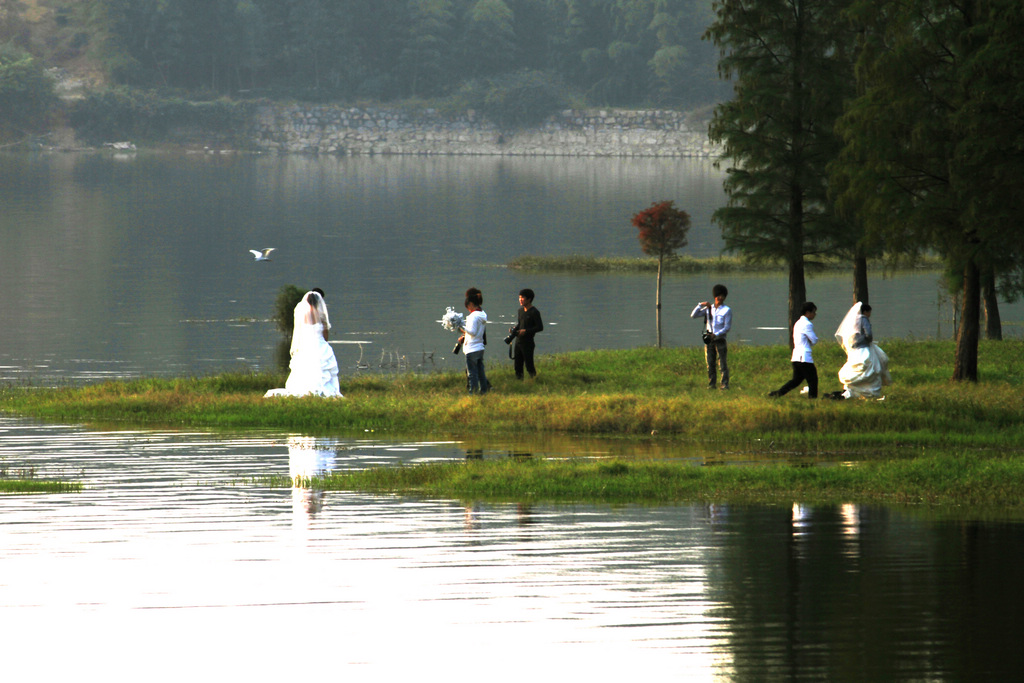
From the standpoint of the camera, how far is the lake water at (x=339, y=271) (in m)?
45.6

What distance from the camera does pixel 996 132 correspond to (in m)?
24.0

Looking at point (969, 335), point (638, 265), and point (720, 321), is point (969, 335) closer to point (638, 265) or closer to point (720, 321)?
point (720, 321)

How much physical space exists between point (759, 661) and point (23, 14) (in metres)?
205

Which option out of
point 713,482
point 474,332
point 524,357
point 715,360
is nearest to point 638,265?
point 524,357

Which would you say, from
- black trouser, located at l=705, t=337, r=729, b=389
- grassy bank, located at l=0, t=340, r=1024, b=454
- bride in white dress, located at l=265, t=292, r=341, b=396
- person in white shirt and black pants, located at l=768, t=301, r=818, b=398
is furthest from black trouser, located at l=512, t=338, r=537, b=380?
person in white shirt and black pants, located at l=768, t=301, r=818, b=398

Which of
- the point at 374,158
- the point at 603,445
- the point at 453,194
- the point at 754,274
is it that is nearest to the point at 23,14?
the point at 374,158

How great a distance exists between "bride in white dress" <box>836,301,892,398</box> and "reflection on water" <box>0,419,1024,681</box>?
864 centimetres

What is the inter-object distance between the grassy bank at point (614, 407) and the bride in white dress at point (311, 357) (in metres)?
0.60

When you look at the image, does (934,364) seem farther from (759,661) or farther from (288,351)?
(759,661)

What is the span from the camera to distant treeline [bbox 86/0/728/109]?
7219 inches

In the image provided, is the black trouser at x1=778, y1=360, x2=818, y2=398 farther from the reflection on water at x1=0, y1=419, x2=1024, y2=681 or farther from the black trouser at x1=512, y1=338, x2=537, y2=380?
the reflection on water at x1=0, y1=419, x2=1024, y2=681

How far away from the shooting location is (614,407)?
22.8 m

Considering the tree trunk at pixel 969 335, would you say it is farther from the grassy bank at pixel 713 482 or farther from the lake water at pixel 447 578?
the lake water at pixel 447 578

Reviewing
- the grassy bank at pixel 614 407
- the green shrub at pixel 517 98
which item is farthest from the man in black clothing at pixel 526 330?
the green shrub at pixel 517 98
